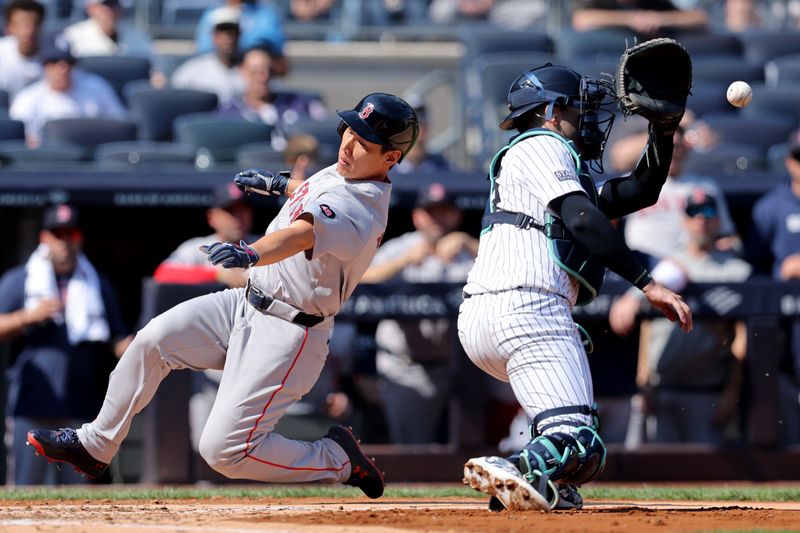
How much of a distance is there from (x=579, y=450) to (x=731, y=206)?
5.05m

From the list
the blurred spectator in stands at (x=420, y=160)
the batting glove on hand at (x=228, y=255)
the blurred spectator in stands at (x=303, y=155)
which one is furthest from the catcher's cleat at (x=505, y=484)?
the blurred spectator in stands at (x=420, y=160)

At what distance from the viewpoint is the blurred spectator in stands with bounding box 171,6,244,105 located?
945 centimetres

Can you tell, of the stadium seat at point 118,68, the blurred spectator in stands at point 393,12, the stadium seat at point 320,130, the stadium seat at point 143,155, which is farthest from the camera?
the blurred spectator in stands at point 393,12

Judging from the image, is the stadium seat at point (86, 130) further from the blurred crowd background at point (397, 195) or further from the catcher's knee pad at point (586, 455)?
the catcher's knee pad at point (586, 455)

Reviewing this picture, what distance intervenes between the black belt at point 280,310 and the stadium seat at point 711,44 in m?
7.10

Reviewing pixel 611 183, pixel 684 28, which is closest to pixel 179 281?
pixel 611 183

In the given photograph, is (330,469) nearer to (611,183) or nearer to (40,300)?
(611,183)

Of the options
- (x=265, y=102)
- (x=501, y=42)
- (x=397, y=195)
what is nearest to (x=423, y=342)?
(x=397, y=195)

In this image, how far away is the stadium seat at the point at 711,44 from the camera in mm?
11062

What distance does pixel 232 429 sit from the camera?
182 inches

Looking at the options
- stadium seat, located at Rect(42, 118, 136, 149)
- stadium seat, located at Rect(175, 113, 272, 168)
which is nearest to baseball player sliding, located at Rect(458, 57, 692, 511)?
stadium seat, located at Rect(175, 113, 272, 168)

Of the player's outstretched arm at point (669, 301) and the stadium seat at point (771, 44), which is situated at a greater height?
the stadium seat at point (771, 44)

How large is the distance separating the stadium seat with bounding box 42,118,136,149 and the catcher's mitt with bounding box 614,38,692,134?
5.08 metres

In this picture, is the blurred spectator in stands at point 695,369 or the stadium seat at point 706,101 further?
the stadium seat at point 706,101
